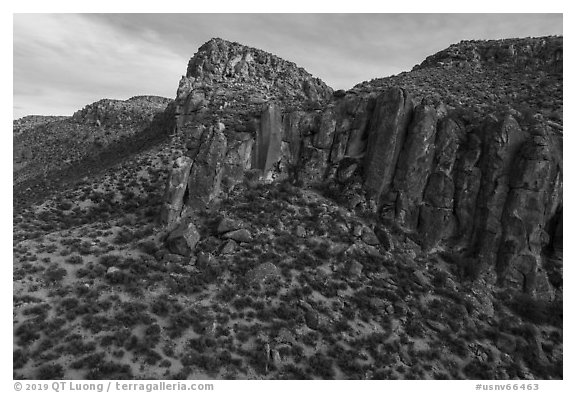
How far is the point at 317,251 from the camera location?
2834 centimetres

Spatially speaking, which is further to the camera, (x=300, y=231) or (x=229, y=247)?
(x=300, y=231)

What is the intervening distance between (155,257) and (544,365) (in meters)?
30.7

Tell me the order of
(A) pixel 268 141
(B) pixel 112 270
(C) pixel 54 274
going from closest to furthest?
(C) pixel 54 274, (B) pixel 112 270, (A) pixel 268 141

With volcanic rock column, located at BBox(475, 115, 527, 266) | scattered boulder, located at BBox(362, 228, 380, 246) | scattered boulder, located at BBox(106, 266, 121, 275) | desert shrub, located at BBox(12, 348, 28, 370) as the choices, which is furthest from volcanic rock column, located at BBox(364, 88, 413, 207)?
desert shrub, located at BBox(12, 348, 28, 370)

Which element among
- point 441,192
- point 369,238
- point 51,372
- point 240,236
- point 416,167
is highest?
point 416,167

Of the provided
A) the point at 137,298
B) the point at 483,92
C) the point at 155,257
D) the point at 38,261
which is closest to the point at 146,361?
the point at 137,298

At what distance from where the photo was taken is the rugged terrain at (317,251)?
20328 mm

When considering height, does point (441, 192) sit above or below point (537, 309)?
above

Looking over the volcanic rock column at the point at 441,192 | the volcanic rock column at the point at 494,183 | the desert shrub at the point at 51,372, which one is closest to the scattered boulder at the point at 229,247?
the desert shrub at the point at 51,372

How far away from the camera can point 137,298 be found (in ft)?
74.6

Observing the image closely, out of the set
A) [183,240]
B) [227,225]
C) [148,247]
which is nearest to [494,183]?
[227,225]

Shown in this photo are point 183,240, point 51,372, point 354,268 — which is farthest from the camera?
point 354,268

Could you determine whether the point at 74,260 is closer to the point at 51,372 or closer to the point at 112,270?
the point at 112,270

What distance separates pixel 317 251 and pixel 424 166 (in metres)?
14.0
